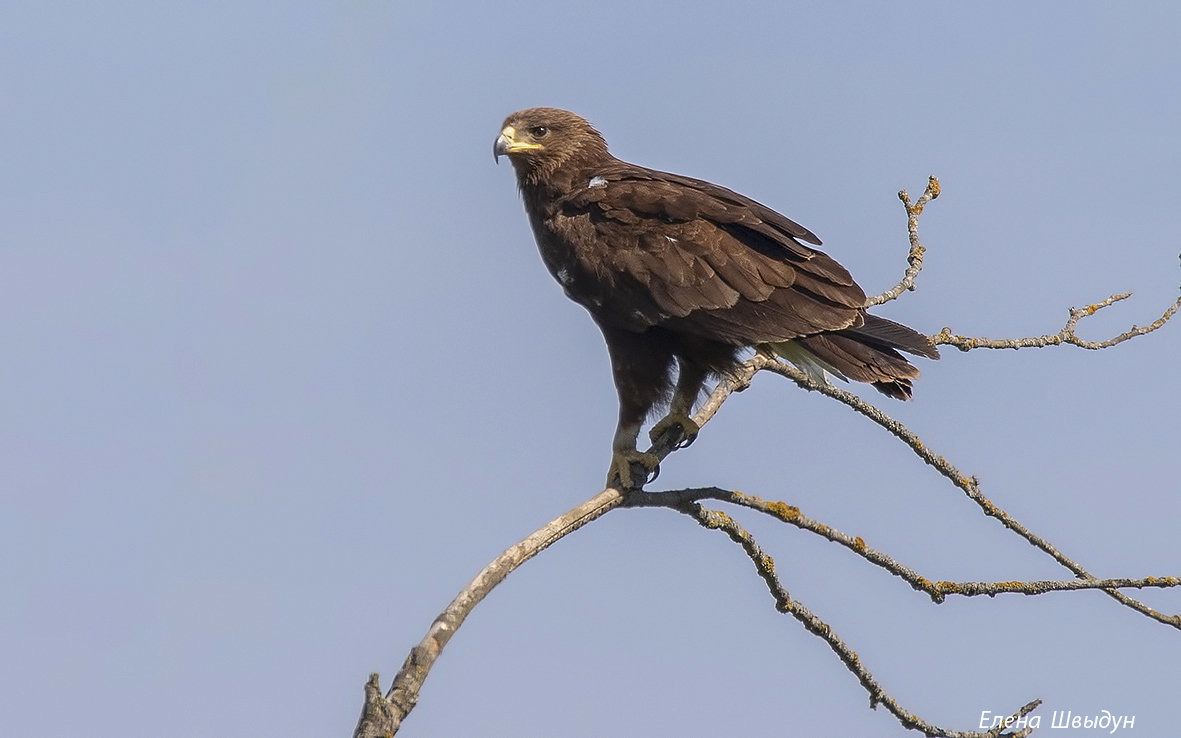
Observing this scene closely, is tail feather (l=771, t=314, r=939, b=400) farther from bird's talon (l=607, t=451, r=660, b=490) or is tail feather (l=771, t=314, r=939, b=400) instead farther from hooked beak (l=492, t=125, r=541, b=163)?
hooked beak (l=492, t=125, r=541, b=163)

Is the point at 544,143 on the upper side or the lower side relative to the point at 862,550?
upper

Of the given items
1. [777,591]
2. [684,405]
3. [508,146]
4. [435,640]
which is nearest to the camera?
[435,640]

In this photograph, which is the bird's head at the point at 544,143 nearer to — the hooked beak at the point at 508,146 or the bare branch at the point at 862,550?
the hooked beak at the point at 508,146

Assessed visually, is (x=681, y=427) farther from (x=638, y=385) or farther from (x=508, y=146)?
(x=508, y=146)

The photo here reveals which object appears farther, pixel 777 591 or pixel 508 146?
pixel 508 146

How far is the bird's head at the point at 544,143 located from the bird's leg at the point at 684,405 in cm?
134

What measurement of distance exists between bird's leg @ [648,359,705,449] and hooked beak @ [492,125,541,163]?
149 centimetres

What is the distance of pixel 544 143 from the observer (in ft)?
23.9

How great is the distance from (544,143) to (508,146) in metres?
0.21

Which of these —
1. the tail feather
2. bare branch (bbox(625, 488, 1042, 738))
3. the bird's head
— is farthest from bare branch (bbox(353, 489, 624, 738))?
the bird's head

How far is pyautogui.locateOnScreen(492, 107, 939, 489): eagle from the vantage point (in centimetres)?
630

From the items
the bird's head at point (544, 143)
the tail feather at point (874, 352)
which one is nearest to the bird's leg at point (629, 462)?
the tail feather at point (874, 352)

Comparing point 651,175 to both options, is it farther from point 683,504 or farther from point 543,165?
point 683,504

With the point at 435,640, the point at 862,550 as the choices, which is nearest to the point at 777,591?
the point at 862,550
